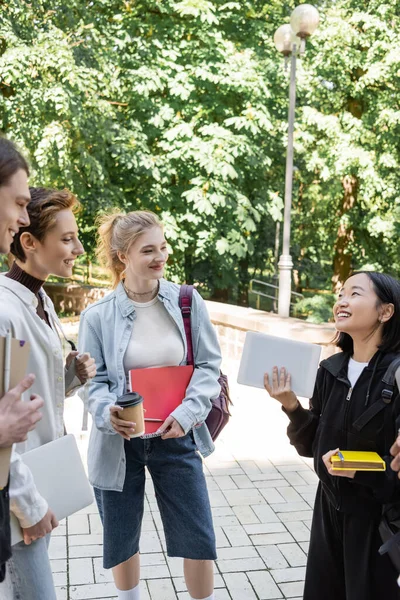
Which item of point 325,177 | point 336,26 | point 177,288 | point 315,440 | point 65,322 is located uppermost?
point 336,26

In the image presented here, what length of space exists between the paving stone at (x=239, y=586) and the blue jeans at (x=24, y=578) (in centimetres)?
164

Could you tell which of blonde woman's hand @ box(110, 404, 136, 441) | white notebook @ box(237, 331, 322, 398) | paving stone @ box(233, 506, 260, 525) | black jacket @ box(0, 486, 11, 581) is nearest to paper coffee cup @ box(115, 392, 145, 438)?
blonde woman's hand @ box(110, 404, 136, 441)

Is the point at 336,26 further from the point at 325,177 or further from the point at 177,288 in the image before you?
the point at 177,288

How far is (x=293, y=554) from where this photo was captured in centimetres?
353

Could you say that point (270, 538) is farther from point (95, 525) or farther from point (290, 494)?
point (95, 525)

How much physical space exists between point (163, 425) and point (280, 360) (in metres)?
0.60

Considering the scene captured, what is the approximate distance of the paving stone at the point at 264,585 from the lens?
3.10 metres

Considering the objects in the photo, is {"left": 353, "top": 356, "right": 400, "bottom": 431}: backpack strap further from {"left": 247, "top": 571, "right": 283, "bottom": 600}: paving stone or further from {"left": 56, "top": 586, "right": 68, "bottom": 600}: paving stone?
{"left": 56, "top": 586, "right": 68, "bottom": 600}: paving stone

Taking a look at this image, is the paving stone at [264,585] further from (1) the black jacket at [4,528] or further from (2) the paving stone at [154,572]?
(1) the black jacket at [4,528]

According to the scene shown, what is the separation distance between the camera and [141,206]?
523 inches

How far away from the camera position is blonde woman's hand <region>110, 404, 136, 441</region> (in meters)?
2.27

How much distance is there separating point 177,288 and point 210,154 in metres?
9.90

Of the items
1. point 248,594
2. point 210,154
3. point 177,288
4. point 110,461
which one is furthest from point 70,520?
point 210,154

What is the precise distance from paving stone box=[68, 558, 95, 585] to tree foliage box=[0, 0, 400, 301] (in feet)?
26.1
